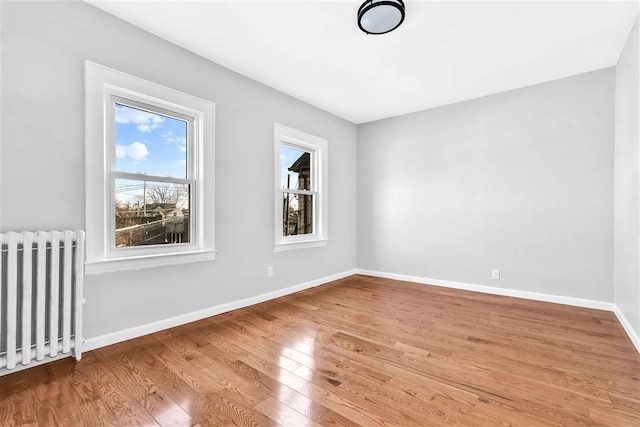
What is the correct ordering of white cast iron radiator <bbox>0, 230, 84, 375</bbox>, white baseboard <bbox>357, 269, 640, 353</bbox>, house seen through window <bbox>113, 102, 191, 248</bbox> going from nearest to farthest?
white cast iron radiator <bbox>0, 230, 84, 375</bbox>
house seen through window <bbox>113, 102, 191, 248</bbox>
white baseboard <bbox>357, 269, 640, 353</bbox>

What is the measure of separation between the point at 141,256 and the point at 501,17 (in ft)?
11.5

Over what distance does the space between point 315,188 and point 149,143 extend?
2364 millimetres

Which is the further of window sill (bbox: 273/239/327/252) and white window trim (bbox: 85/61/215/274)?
window sill (bbox: 273/239/327/252)

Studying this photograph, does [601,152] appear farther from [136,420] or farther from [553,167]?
[136,420]

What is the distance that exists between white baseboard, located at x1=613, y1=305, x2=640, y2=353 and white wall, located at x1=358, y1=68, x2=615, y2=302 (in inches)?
10.6

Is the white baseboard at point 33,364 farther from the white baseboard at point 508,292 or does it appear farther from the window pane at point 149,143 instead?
the white baseboard at point 508,292

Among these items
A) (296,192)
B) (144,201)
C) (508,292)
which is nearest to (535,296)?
(508,292)

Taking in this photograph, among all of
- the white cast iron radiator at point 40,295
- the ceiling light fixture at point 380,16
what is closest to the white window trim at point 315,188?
the ceiling light fixture at point 380,16

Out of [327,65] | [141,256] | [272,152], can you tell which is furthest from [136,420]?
[327,65]

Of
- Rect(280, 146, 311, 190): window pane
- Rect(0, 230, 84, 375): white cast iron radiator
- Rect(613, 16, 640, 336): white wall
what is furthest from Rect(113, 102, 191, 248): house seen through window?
Rect(613, 16, 640, 336): white wall

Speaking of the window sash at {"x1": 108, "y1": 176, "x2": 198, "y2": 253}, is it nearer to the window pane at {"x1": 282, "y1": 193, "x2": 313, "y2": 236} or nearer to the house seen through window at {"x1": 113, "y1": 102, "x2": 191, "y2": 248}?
the house seen through window at {"x1": 113, "y1": 102, "x2": 191, "y2": 248}

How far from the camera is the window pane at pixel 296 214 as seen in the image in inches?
161

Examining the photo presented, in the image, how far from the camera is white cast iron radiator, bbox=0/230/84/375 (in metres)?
1.80

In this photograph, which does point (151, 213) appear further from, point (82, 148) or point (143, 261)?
point (82, 148)
